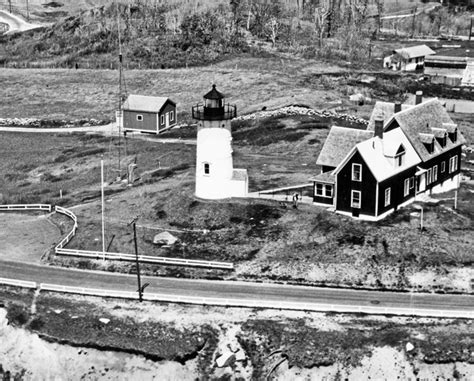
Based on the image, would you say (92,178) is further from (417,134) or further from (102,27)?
(102,27)

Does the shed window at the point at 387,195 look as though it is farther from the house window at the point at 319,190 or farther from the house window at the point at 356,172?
the house window at the point at 319,190

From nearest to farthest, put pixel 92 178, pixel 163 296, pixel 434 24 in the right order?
1. pixel 163 296
2. pixel 92 178
3. pixel 434 24

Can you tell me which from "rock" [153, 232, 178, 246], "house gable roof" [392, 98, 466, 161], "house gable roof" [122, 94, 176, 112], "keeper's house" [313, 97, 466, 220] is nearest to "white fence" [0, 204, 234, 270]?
"rock" [153, 232, 178, 246]

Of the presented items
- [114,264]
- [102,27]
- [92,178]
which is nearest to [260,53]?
Result: [102,27]

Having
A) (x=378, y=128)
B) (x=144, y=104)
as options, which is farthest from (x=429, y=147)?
(x=144, y=104)

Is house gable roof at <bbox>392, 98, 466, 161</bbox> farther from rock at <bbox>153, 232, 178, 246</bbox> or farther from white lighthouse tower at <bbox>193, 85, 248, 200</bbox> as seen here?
rock at <bbox>153, 232, 178, 246</bbox>

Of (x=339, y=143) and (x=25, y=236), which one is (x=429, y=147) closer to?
(x=339, y=143)

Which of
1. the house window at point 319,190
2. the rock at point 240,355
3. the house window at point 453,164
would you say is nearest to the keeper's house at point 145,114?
the house window at point 319,190
